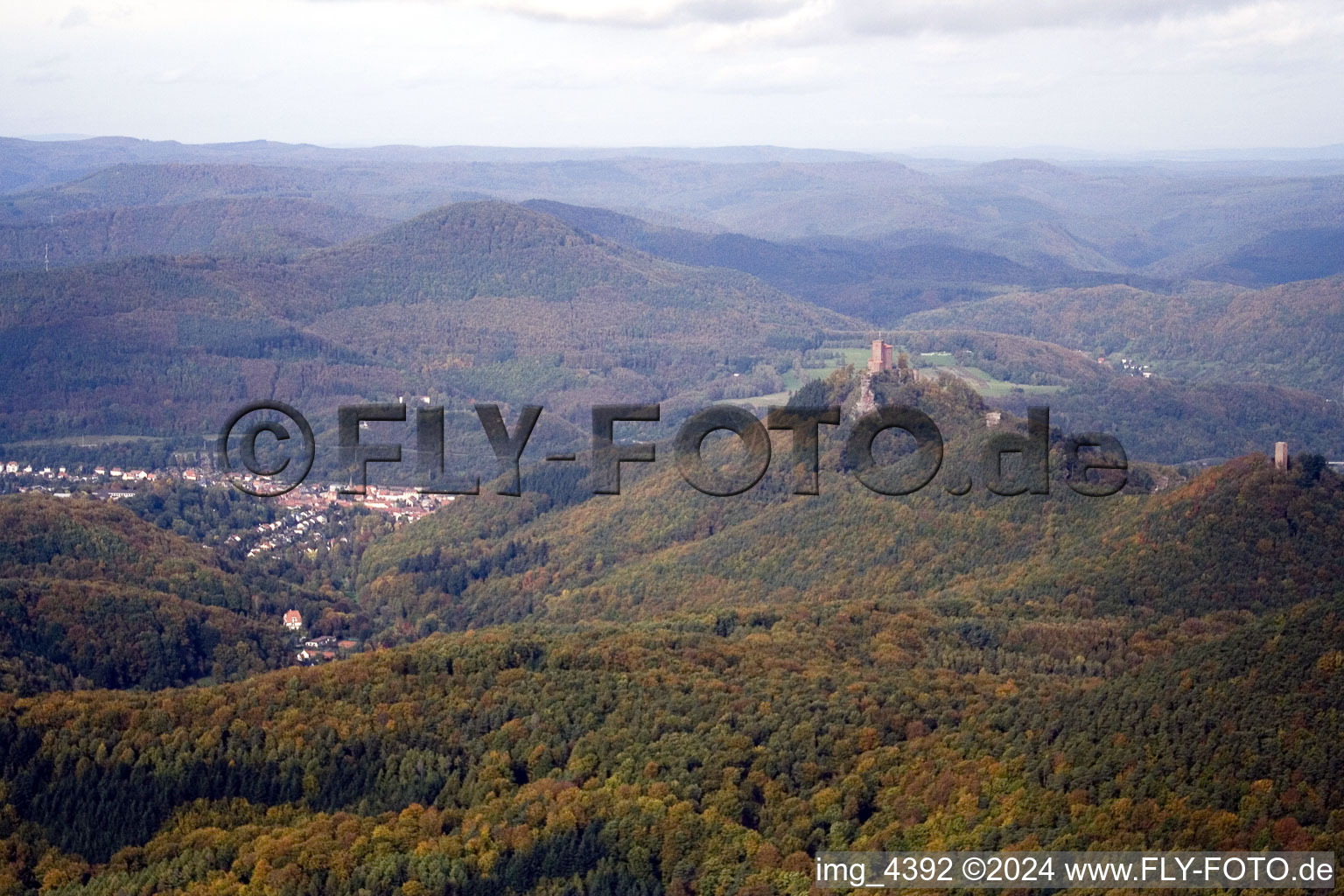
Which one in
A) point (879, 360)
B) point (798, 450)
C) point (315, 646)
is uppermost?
point (879, 360)

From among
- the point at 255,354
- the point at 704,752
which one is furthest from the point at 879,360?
the point at 255,354

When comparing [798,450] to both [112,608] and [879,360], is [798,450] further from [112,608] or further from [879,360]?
[112,608]

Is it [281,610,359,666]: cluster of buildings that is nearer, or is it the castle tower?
[281,610,359,666]: cluster of buildings

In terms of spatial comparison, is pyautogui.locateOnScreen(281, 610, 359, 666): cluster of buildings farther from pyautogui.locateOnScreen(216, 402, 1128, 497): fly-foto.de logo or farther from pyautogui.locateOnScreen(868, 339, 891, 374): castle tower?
pyautogui.locateOnScreen(868, 339, 891, 374): castle tower

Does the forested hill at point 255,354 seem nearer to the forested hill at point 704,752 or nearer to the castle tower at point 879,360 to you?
the castle tower at point 879,360

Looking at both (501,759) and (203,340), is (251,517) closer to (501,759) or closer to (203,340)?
(501,759)

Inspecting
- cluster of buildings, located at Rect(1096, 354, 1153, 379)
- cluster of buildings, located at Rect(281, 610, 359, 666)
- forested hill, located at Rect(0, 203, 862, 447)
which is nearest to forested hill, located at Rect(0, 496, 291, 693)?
cluster of buildings, located at Rect(281, 610, 359, 666)

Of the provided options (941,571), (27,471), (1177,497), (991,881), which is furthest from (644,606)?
(27,471)

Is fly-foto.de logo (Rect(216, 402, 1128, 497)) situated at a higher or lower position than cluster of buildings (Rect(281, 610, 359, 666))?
higher
